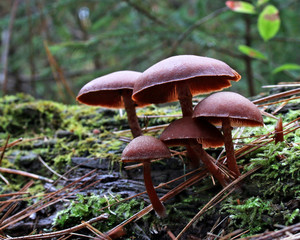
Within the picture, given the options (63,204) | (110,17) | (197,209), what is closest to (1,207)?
(63,204)

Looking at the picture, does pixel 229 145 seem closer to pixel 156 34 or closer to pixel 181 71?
pixel 181 71

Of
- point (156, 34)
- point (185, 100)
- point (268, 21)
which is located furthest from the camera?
point (156, 34)

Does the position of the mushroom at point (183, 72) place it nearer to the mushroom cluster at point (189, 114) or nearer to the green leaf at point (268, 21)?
the mushroom cluster at point (189, 114)

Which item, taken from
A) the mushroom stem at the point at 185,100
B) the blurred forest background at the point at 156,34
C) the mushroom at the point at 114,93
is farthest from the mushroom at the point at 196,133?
the blurred forest background at the point at 156,34

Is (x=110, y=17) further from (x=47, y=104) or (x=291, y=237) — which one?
(x=291, y=237)

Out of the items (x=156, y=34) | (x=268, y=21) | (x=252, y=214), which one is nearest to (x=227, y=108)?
(x=252, y=214)
